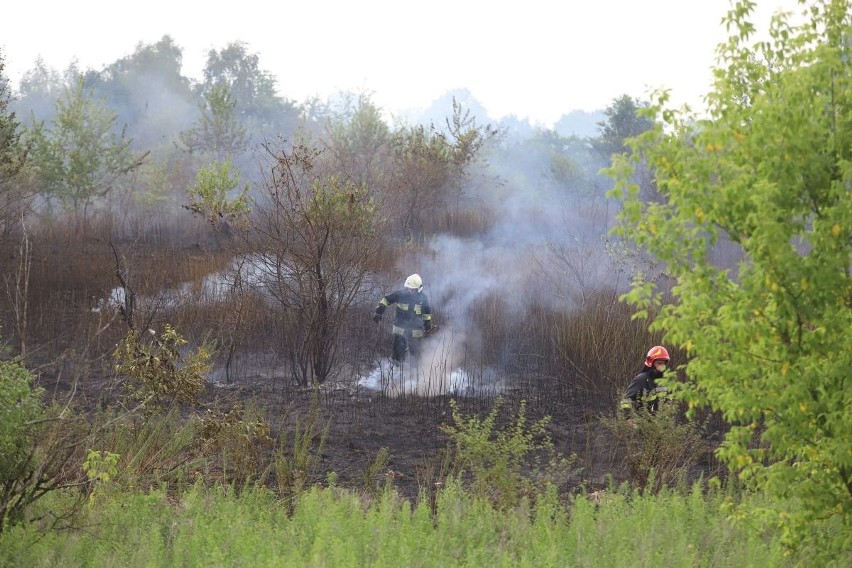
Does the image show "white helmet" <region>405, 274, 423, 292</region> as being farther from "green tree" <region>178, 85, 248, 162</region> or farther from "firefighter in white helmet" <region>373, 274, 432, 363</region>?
"green tree" <region>178, 85, 248, 162</region>

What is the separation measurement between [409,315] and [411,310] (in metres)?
0.07

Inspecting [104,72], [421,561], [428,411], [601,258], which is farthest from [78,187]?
[104,72]

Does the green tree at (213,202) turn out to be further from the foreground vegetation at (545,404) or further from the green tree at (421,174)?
the green tree at (421,174)

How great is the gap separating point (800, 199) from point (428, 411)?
6.82 m

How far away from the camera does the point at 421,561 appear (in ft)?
16.6

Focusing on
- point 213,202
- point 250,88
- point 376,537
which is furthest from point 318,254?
point 250,88

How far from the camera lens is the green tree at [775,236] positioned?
14.6ft

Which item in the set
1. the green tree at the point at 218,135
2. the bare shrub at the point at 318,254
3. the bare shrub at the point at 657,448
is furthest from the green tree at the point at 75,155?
the bare shrub at the point at 657,448

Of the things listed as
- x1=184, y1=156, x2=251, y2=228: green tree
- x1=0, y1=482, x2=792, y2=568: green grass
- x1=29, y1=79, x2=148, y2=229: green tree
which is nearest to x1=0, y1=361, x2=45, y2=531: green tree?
x1=0, y1=482, x2=792, y2=568: green grass

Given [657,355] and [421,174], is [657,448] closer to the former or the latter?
[657,355]

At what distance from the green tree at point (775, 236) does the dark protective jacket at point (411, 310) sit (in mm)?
7986

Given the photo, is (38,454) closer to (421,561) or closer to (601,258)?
(421,561)

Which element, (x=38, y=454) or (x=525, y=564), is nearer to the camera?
(x=525, y=564)

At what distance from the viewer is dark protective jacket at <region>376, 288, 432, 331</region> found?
12.8 m
